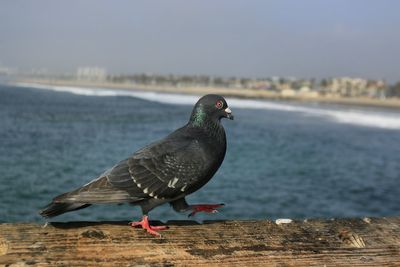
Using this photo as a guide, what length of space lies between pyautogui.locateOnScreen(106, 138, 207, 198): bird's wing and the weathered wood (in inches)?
15.5

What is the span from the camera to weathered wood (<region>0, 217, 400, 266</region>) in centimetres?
270

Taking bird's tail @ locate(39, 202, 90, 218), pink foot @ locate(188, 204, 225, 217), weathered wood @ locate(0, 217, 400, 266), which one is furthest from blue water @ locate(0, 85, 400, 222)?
weathered wood @ locate(0, 217, 400, 266)

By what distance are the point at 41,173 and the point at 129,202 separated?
1270 centimetres

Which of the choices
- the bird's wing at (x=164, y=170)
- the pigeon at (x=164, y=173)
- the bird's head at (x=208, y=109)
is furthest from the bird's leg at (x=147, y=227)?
→ the bird's head at (x=208, y=109)

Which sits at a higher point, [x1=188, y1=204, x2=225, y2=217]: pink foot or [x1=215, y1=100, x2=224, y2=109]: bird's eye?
[x1=215, y1=100, x2=224, y2=109]: bird's eye

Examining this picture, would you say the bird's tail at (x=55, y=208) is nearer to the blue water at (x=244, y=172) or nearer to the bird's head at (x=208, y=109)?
the bird's head at (x=208, y=109)

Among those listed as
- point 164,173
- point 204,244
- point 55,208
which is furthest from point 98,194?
point 204,244

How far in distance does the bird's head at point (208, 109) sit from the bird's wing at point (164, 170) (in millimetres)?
247

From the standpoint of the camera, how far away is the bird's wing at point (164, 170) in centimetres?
380

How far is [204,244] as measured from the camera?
3.00 meters

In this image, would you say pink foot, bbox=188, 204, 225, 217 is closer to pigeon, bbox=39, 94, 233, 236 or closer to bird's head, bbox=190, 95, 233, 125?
pigeon, bbox=39, 94, 233, 236

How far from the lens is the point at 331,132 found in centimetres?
3666

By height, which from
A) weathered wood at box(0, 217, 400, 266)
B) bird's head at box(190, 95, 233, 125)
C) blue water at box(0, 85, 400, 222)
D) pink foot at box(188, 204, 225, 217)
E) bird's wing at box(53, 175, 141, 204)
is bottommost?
blue water at box(0, 85, 400, 222)

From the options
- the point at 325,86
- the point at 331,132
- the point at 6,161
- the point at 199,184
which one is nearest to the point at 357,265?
the point at 199,184
